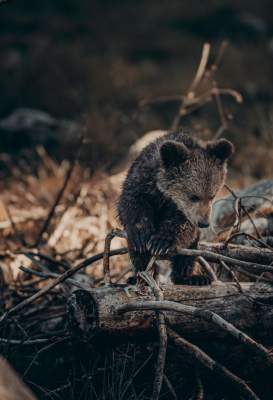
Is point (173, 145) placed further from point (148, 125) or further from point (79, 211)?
point (148, 125)

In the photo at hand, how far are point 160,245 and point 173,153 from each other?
816mm

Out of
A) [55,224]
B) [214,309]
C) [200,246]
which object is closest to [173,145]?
[200,246]

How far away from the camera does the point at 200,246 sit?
474 centimetres

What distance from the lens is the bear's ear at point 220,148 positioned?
16.9ft

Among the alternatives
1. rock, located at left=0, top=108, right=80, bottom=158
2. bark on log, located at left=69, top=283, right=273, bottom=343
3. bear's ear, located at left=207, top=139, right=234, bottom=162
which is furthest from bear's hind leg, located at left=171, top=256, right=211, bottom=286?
rock, located at left=0, top=108, right=80, bottom=158

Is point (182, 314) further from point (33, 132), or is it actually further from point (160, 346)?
point (33, 132)

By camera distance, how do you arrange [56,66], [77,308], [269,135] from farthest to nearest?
[56,66]
[269,135]
[77,308]

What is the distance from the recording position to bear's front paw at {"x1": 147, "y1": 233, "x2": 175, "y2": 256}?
4516 millimetres

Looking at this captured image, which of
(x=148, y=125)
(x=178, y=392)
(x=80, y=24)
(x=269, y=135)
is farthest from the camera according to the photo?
(x=80, y=24)

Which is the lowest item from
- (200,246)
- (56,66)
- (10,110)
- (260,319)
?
(260,319)

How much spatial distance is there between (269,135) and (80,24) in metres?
9.30

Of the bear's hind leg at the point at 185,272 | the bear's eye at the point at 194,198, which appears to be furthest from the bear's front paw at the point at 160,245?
the bear's eye at the point at 194,198

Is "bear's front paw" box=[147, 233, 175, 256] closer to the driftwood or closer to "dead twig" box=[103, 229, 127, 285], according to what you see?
"dead twig" box=[103, 229, 127, 285]

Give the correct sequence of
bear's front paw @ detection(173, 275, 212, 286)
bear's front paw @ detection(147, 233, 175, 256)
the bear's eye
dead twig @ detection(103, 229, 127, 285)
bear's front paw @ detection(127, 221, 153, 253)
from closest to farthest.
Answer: dead twig @ detection(103, 229, 127, 285)
bear's front paw @ detection(147, 233, 175, 256)
bear's front paw @ detection(127, 221, 153, 253)
bear's front paw @ detection(173, 275, 212, 286)
the bear's eye
